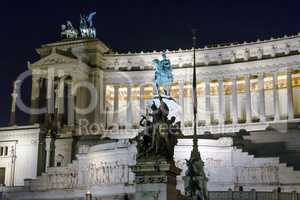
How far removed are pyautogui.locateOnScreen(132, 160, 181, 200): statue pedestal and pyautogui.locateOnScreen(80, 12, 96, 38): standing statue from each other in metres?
81.7

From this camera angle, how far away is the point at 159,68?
7200cm

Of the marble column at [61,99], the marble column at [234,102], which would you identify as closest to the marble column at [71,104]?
the marble column at [61,99]

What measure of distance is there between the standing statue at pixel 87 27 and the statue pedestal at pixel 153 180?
268 feet

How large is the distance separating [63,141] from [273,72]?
4075cm

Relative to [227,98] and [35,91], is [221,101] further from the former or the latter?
[35,91]

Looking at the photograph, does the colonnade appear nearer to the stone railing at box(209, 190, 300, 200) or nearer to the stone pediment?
the stone pediment

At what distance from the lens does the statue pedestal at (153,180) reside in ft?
89.3

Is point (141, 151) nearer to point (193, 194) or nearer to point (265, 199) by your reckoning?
point (193, 194)

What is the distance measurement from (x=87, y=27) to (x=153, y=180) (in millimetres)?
83848

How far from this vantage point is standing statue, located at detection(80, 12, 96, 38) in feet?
353

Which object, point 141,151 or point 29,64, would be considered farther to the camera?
point 29,64

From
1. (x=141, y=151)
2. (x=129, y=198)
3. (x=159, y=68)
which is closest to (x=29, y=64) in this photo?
(x=159, y=68)

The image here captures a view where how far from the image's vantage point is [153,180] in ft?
90.2

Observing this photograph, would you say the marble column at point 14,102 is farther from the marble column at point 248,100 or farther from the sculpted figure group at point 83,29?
the marble column at point 248,100
